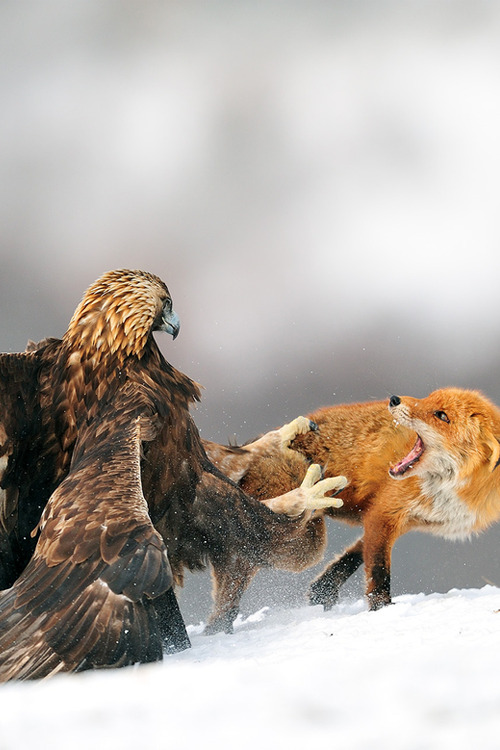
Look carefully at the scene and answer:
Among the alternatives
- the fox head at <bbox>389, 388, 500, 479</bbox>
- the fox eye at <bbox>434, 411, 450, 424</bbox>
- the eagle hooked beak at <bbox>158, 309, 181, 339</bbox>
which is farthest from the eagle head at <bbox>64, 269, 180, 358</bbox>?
the fox eye at <bbox>434, 411, 450, 424</bbox>

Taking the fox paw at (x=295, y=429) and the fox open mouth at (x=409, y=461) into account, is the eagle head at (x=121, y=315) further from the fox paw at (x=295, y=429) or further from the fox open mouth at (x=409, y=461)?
the fox open mouth at (x=409, y=461)

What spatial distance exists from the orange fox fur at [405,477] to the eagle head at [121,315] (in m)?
1.28

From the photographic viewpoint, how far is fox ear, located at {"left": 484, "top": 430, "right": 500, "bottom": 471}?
4977 mm

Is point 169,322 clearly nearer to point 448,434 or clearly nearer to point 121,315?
point 121,315

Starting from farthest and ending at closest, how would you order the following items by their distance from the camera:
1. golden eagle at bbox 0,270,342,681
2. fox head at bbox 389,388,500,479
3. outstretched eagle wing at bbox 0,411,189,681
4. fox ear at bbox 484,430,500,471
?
fox head at bbox 389,388,500,479 → fox ear at bbox 484,430,500,471 → golden eagle at bbox 0,270,342,681 → outstretched eagle wing at bbox 0,411,189,681

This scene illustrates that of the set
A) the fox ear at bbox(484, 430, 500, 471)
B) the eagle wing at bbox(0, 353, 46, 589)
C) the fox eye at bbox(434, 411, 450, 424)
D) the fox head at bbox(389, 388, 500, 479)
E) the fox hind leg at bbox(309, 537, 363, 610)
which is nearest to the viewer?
the eagle wing at bbox(0, 353, 46, 589)

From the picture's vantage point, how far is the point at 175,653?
4234 mm

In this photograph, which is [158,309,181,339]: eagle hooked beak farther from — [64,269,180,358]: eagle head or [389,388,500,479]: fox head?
[389,388,500,479]: fox head

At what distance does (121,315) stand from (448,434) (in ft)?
6.44

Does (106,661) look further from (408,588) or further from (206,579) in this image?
(408,588)

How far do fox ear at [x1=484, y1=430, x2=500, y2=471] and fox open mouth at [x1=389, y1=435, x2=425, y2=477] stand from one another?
38cm

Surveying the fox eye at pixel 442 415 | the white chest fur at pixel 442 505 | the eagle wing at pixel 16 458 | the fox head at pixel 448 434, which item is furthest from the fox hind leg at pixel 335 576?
the eagle wing at pixel 16 458

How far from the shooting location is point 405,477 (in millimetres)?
5156

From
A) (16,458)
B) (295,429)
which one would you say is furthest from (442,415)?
(16,458)
